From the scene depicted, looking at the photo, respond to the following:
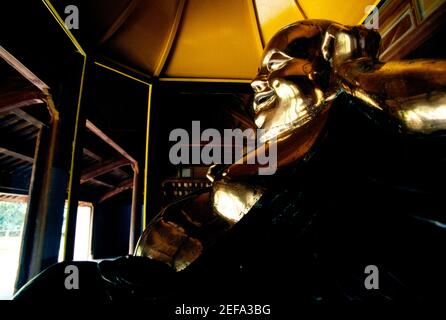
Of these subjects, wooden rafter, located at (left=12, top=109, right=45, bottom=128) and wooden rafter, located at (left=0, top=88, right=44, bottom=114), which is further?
wooden rafter, located at (left=12, top=109, right=45, bottom=128)

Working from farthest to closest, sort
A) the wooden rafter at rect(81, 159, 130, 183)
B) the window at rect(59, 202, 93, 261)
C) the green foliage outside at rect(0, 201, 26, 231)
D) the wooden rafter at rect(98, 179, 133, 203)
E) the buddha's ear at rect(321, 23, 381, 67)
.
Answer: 1. the green foliage outside at rect(0, 201, 26, 231)
2. the window at rect(59, 202, 93, 261)
3. the wooden rafter at rect(98, 179, 133, 203)
4. the wooden rafter at rect(81, 159, 130, 183)
5. the buddha's ear at rect(321, 23, 381, 67)

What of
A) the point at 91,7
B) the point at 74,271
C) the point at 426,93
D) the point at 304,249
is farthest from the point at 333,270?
the point at 91,7

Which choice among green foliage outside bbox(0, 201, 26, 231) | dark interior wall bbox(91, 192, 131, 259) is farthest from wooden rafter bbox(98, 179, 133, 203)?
green foliage outside bbox(0, 201, 26, 231)

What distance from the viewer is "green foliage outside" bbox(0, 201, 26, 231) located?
8.59 m

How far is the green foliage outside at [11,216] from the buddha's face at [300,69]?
1015 centimetres

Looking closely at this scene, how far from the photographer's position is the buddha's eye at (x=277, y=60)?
Result: 0.93 metres

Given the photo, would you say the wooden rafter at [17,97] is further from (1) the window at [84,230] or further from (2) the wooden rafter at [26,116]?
(1) the window at [84,230]

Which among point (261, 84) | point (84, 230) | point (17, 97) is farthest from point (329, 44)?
point (84, 230)

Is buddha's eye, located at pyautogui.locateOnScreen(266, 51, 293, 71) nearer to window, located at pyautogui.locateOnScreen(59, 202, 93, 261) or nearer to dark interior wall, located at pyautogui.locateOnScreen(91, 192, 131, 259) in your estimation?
window, located at pyautogui.locateOnScreen(59, 202, 93, 261)

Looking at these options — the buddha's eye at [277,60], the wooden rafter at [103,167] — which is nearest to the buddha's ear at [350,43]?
the buddha's eye at [277,60]

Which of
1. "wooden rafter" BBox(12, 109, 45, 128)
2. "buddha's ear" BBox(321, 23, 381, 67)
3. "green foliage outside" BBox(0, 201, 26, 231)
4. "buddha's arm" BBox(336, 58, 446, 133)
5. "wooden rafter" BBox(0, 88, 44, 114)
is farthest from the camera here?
"green foliage outside" BBox(0, 201, 26, 231)

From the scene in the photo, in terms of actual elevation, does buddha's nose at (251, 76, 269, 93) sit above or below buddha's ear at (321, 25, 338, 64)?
below

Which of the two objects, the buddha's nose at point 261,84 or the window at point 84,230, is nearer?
the buddha's nose at point 261,84

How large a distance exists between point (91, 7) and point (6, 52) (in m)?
0.60
